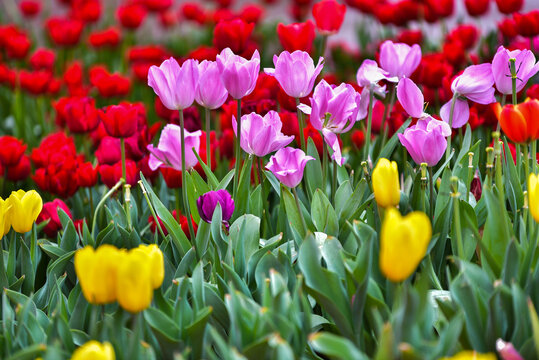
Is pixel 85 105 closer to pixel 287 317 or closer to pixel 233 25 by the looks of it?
pixel 233 25

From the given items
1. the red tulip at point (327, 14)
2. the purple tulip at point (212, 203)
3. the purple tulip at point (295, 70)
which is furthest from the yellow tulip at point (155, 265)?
the red tulip at point (327, 14)

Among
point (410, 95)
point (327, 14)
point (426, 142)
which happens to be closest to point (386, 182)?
point (426, 142)

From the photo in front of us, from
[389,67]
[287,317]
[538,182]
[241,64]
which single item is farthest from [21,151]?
[538,182]

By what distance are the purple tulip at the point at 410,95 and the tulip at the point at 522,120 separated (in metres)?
0.21

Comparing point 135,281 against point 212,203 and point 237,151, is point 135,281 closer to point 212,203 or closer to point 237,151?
point 212,203

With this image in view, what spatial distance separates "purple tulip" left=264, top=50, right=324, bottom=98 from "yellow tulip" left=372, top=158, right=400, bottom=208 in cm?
31

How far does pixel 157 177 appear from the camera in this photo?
174 cm

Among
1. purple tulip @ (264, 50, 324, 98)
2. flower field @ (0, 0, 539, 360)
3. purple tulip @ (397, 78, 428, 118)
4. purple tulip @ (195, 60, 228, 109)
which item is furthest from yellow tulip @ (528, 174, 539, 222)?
purple tulip @ (195, 60, 228, 109)

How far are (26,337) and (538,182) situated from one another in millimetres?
772

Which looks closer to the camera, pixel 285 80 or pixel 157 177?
pixel 285 80

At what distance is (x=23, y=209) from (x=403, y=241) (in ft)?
2.23

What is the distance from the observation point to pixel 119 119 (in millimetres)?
1417

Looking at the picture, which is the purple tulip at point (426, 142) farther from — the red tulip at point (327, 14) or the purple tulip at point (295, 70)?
the red tulip at point (327, 14)

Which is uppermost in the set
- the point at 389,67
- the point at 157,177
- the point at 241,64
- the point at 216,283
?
the point at 241,64
